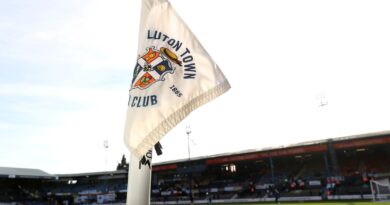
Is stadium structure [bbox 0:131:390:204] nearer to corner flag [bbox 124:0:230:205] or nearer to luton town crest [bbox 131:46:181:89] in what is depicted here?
corner flag [bbox 124:0:230:205]

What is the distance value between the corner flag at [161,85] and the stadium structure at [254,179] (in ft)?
108

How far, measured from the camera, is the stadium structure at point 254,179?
38.7 metres

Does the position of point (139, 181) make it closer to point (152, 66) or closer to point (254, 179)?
point (152, 66)

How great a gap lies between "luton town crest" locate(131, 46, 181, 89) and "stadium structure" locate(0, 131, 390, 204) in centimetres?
3314

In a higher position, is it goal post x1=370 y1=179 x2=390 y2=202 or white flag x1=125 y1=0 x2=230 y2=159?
white flag x1=125 y1=0 x2=230 y2=159

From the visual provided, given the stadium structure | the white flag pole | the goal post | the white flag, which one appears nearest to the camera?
the white flag

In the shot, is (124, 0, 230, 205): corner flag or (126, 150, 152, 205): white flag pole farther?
(126, 150, 152, 205): white flag pole

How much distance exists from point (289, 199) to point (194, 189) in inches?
715

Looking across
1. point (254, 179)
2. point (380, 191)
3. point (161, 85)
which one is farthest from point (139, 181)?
point (254, 179)

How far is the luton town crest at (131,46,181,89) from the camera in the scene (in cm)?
350

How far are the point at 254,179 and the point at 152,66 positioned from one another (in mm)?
49114

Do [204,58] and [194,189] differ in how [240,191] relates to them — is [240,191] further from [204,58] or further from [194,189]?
[204,58]

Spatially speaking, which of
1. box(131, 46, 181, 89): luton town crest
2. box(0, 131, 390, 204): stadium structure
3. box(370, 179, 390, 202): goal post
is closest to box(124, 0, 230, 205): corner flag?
box(131, 46, 181, 89): luton town crest

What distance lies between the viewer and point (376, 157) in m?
46.0
